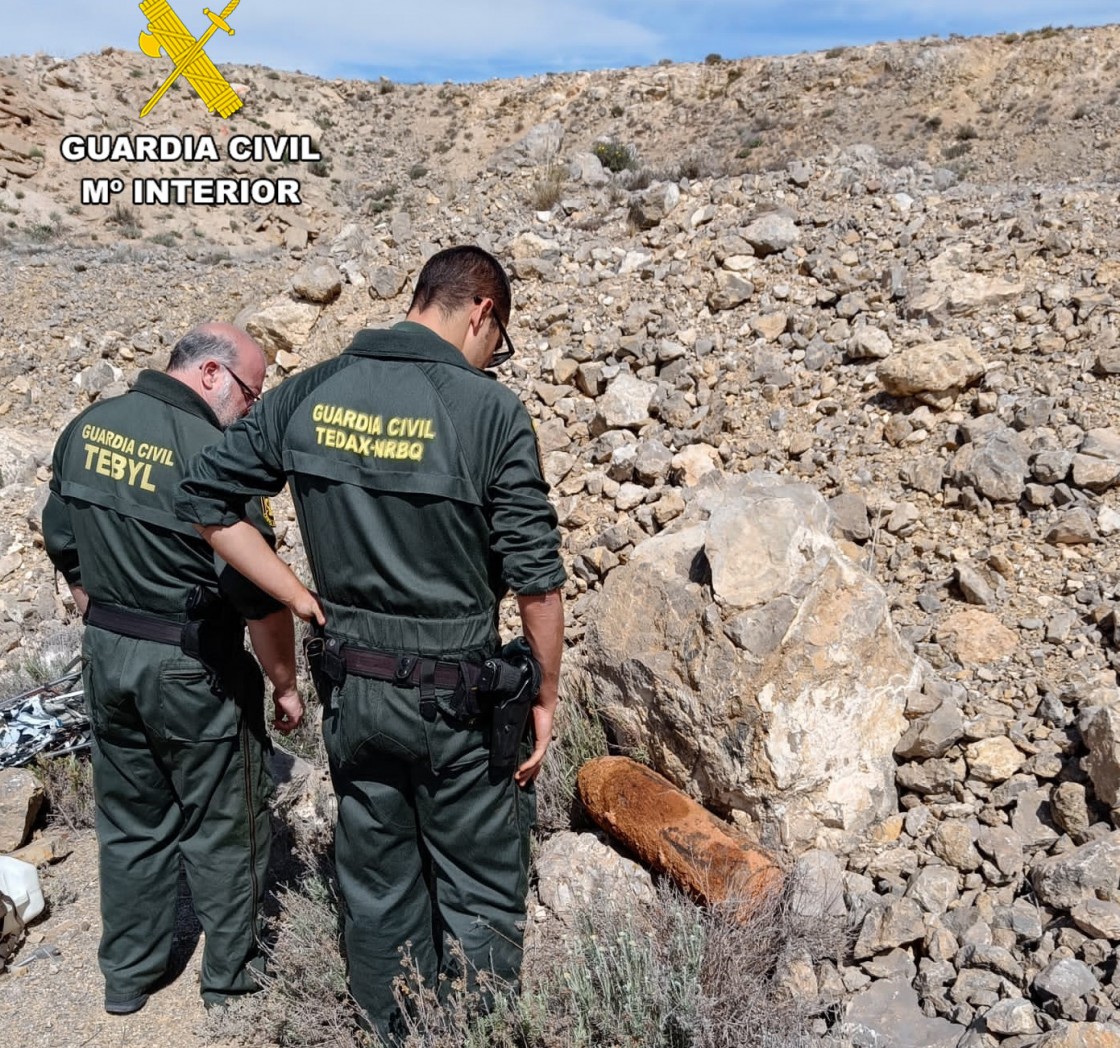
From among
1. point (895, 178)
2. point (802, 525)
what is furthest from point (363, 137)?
point (802, 525)

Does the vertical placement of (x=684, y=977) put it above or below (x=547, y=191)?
below

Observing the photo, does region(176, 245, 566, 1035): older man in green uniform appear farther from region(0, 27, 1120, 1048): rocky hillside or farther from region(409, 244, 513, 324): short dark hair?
region(0, 27, 1120, 1048): rocky hillside

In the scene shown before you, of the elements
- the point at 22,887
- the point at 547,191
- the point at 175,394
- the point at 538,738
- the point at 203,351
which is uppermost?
the point at 547,191

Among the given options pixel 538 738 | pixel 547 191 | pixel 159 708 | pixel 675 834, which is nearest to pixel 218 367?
pixel 159 708

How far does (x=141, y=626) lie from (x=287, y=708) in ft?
1.61

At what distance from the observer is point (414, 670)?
6.88 feet

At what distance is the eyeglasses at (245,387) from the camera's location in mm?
2742

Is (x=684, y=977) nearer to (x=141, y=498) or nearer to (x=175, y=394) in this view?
(x=141, y=498)

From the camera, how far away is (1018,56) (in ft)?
75.8

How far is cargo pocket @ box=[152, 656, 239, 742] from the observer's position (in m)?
2.54

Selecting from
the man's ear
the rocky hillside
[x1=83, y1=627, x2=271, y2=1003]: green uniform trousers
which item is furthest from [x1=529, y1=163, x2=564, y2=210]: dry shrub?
[x1=83, y1=627, x2=271, y2=1003]: green uniform trousers

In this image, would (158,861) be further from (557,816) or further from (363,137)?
(363,137)

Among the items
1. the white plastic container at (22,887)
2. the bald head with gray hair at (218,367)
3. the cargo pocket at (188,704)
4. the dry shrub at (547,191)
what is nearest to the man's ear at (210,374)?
the bald head with gray hair at (218,367)

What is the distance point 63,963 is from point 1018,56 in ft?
91.8
